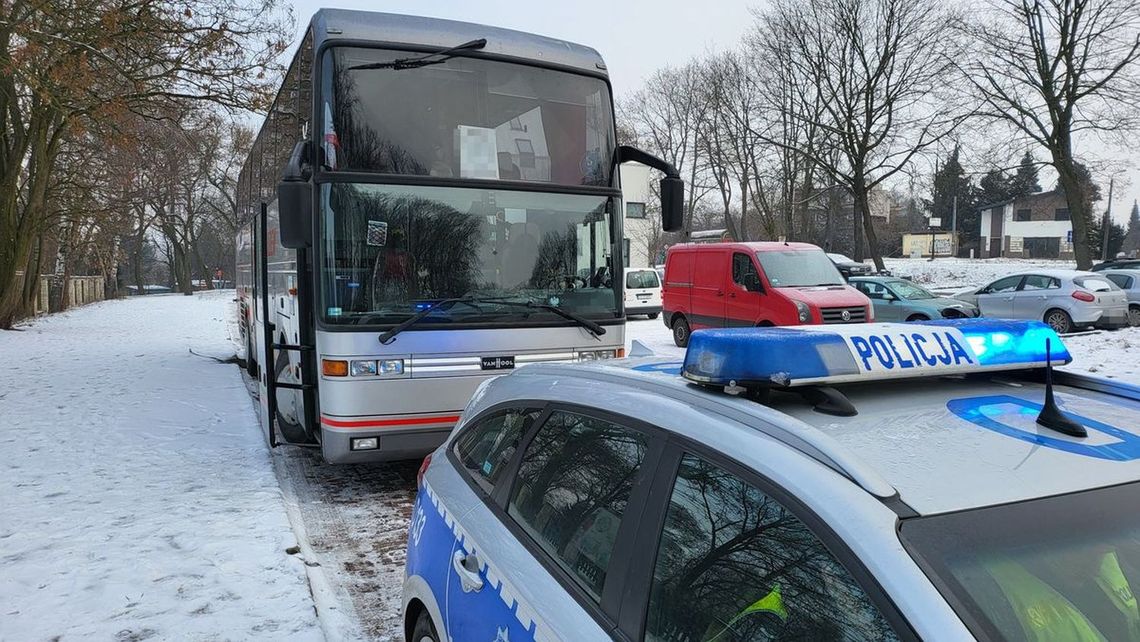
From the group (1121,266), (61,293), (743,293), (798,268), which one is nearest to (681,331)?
(743,293)

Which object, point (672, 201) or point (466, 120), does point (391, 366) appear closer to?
point (466, 120)

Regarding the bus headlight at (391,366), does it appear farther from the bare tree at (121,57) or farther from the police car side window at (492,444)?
the bare tree at (121,57)

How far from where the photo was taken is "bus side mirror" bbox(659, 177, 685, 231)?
6.82 metres

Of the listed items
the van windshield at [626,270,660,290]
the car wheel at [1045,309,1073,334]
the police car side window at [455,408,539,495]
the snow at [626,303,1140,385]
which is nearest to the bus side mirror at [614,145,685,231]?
the snow at [626,303,1140,385]

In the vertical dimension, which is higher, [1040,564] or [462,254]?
[462,254]

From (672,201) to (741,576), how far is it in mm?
5668

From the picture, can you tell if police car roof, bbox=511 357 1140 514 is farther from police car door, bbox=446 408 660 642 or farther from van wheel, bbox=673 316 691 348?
van wheel, bbox=673 316 691 348

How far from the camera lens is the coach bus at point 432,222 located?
5625 mm

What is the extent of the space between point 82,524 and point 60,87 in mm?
8248

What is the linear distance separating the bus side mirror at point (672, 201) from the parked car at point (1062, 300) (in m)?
13.9

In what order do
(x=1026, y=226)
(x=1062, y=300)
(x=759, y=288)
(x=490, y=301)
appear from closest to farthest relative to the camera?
(x=490, y=301) < (x=759, y=288) < (x=1062, y=300) < (x=1026, y=226)

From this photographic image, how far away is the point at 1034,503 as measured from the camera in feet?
4.65

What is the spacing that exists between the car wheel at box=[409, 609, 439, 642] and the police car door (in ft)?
0.73

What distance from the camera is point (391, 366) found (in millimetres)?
5672
